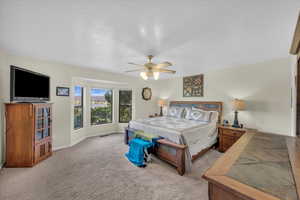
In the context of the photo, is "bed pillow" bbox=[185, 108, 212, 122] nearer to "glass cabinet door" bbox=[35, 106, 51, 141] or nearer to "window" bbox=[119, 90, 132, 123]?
"window" bbox=[119, 90, 132, 123]

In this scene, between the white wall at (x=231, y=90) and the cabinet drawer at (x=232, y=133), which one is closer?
the white wall at (x=231, y=90)

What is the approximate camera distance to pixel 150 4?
125 cm

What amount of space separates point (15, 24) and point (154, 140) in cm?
297

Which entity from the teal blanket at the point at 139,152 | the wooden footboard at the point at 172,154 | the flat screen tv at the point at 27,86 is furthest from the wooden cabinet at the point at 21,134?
the wooden footboard at the point at 172,154

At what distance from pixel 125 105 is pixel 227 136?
3931 millimetres

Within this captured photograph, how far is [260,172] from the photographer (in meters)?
0.90

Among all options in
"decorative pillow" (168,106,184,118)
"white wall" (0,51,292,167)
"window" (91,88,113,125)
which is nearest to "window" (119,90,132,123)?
"window" (91,88,113,125)

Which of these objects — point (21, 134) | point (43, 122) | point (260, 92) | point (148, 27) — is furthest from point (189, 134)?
point (21, 134)

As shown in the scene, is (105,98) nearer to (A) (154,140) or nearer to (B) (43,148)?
(B) (43,148)

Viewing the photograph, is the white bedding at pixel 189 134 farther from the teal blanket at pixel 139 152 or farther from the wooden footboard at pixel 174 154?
the teal blanket at pixel 139 152

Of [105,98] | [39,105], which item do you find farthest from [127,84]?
[39,105]

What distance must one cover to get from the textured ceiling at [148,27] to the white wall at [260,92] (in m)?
0.62

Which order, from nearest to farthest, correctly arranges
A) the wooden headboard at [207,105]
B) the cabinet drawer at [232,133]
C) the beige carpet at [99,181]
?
the beige carpet at [99,181]
the cabinet drawer at [232,133]
the wooden headboard at [207,105]

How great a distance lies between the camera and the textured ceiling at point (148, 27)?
50.2 inches
